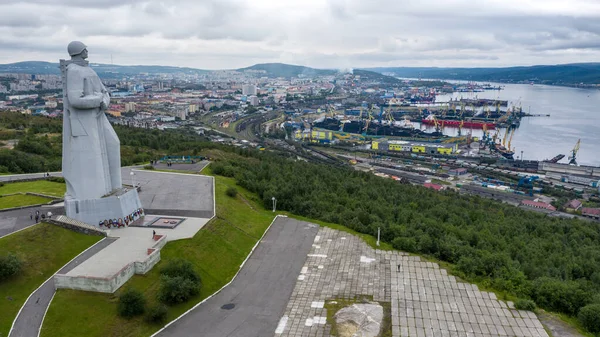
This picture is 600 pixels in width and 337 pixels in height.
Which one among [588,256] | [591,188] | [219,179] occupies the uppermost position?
[219,179]

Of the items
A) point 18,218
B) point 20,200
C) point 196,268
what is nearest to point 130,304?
point 196,268

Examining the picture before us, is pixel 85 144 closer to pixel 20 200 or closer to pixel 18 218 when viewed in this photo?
pixel 18 218

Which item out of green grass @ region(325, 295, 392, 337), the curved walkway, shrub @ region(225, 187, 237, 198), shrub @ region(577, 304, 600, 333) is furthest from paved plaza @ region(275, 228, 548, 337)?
shrub @ region(225, 187, 237, 198)

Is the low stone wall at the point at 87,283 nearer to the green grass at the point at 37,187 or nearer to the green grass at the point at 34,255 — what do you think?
the green grass at the point at 34,255

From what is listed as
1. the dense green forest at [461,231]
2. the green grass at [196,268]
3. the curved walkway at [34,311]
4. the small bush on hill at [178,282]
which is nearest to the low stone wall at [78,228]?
the curved walkway at [34,311]

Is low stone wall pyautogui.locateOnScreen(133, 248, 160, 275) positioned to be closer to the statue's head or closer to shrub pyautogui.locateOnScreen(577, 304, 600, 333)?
the statue's head

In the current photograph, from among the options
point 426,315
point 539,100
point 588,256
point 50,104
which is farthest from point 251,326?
point 539,100

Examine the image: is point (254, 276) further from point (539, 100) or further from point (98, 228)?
point (539, 100)
